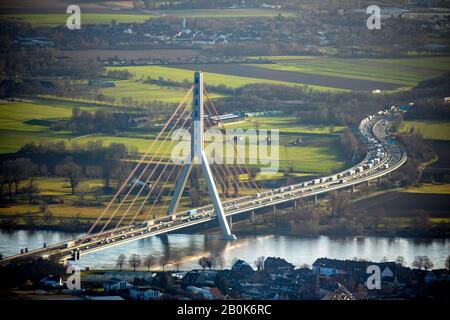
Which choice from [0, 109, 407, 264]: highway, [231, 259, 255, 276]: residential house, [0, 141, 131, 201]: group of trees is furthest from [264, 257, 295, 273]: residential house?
[0, 141, 131, 201]: group of trees

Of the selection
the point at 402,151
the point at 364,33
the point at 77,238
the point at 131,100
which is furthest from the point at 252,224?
the point at 364,33

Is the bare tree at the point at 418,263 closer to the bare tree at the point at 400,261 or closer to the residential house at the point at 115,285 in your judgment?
the bare tree at the point at 400,261

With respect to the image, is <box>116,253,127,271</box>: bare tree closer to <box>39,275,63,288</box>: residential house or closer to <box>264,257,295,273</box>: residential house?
<box>39,275,63,288</box>: residential house

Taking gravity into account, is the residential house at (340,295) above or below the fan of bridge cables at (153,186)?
below

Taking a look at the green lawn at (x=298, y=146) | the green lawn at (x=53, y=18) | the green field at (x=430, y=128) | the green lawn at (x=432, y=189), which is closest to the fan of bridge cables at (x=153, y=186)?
the green lawn at (x=298, y=146)

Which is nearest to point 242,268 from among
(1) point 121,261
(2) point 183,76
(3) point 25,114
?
(1) point 121,261

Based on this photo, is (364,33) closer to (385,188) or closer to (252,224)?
(385,188)
